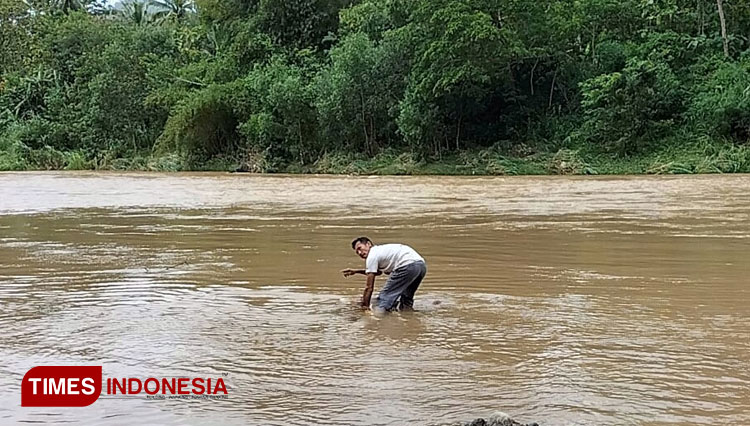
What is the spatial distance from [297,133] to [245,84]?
3.48 m

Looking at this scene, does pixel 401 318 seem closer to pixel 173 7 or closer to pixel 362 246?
pixel 362 246

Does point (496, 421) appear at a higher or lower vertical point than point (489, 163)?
Answer: lower

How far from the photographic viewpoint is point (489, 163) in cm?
3228

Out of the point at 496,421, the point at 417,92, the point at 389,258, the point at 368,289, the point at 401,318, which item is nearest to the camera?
the point at 496,421

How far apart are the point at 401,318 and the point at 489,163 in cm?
2552

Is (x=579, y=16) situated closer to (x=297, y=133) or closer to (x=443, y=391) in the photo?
(x=297, y=133)

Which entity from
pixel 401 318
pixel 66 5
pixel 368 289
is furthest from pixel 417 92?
pixel 66 5

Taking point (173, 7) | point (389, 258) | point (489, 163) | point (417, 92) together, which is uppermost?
point (173, 7)

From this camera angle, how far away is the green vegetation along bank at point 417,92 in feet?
102

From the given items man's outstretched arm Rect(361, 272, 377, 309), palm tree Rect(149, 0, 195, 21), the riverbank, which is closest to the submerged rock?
man's outstretched arm Rect(361, 272, 377, 309)

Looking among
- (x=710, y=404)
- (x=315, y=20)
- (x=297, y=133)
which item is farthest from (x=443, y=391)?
(x=315, y=20)

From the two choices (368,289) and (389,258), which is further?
(389,258)

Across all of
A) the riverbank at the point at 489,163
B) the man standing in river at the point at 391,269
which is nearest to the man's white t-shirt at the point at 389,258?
the man standing in river at the point at 391,269

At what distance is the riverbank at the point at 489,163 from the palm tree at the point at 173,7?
56.7 ft
